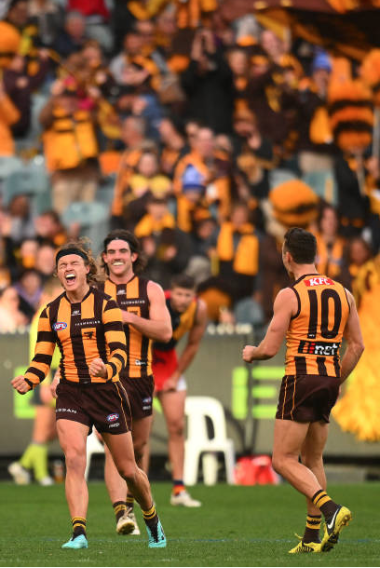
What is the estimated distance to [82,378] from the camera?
8.62 meters

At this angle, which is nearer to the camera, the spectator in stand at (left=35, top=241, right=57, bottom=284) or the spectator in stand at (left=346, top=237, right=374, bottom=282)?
the spectator in stand at (left=346, top=237, right=374, bottom=282)

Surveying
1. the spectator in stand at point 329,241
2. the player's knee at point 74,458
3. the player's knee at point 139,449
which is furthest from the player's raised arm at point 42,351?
the spectator in stand at point 329,241

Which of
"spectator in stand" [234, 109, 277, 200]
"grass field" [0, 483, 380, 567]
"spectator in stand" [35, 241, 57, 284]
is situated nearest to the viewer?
"grass field" [0, 483, 380, 567]

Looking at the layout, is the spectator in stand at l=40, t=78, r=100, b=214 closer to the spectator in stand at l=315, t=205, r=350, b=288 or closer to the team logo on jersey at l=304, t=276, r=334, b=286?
the spectator in stand at l=315, t=205, r=350, b=288

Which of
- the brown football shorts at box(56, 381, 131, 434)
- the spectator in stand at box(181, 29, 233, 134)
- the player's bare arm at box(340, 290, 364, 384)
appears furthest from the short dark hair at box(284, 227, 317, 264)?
the spectator in stand at box(181, 29, 233, 134)

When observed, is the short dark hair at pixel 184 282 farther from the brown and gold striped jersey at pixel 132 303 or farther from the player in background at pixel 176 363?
the brown and gold striped jersey at pixel 132 303

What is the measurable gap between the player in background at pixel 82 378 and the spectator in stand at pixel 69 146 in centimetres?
941

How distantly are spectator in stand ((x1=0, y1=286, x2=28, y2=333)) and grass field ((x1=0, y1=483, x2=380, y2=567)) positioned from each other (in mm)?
2049

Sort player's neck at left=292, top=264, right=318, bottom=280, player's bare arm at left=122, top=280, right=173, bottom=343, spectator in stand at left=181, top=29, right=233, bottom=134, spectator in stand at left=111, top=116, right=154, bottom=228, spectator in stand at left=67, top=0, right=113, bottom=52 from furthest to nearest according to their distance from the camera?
spectator in stand at left=67, top=0, right=113, bottom=52 < spectator in stand at left=181, top=29, right=233, bottom=134 < spectator in stand at left=111, top=116, right=154, bottom=228 < player's bare arm at left=122, top=280, right=173, bottom=343 < player's neck at left=292, top=264, right=318, bottom=280

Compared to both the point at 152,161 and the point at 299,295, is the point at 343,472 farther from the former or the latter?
the point at 299,295

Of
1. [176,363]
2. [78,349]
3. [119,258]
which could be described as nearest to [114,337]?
[78,349]

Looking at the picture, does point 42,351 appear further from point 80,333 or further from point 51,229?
point 51,229

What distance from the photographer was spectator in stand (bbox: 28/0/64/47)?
1973cm

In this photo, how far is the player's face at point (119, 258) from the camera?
10219mm
